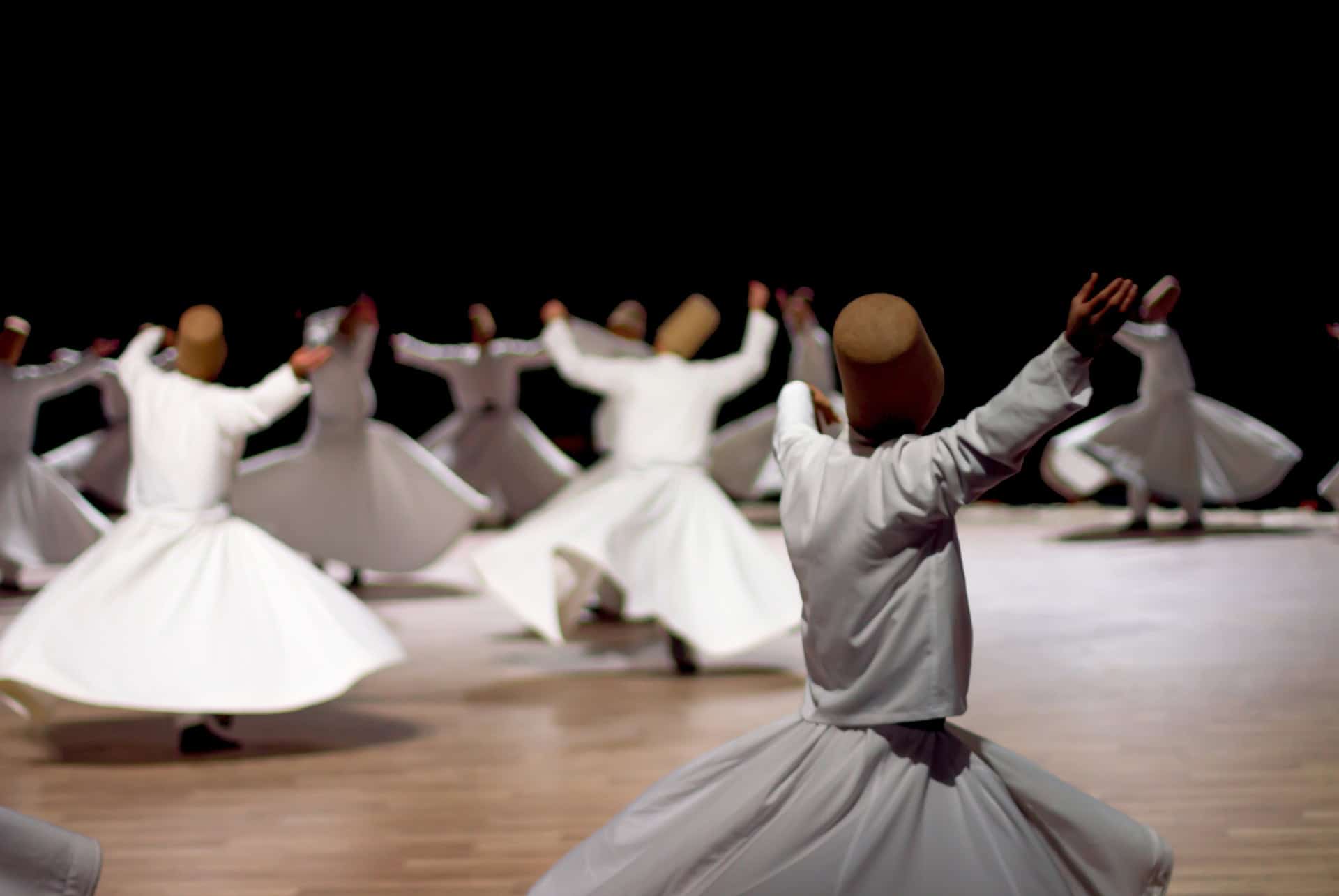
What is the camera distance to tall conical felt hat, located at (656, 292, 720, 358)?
6.03 metres

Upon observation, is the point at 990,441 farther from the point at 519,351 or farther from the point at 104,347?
the point at 519,351

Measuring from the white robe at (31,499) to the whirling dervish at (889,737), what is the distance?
661 cm

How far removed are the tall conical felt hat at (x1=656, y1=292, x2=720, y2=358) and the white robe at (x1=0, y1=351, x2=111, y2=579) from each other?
12.0 ft

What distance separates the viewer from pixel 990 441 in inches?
83.6

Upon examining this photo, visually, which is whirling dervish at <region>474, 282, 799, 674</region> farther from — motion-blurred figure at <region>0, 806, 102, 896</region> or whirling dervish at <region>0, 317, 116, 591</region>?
whirling dervish at <region>0, 317, 116, 591</region>

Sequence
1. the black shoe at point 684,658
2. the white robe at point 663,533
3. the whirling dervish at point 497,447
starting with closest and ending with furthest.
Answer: the white robe at point 663,533 < the black shoe at point 684,658 < the whirling dervish at point 497,447

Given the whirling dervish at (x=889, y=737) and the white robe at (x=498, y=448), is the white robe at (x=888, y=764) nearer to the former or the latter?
the whirling dervish at (x=889, y=737)

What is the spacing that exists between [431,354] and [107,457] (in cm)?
234

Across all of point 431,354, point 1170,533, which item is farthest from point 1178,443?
point 431,354

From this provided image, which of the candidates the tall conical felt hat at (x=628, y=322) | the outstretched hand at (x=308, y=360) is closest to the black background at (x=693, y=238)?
the tall conical felt hat at (x=628, y=322)

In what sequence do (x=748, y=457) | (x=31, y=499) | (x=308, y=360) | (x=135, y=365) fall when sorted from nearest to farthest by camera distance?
(x=308, y=360) < (x=135, y=365) < (x=31, y=499) < (x=748, y=457)

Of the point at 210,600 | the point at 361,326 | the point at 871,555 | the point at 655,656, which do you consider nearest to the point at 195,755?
the point at 210,600

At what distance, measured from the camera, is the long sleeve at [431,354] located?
10281mm

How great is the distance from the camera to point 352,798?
12.8 ft
